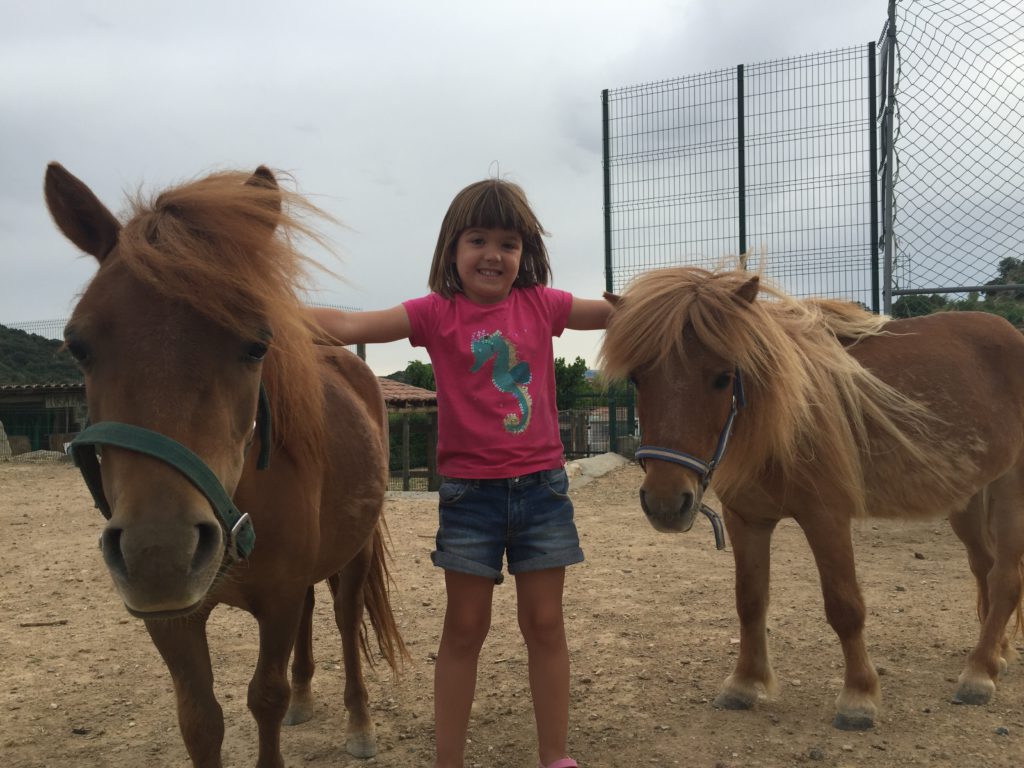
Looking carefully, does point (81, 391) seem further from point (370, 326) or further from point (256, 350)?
point (256, 350)

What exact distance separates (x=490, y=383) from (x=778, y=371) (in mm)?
1025

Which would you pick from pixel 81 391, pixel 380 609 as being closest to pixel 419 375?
pixel 81 391

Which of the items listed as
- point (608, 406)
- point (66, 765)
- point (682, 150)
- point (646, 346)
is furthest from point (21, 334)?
point (646, 346)

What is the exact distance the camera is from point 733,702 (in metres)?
3.15

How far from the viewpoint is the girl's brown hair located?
234 centimetres

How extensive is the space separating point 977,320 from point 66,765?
4.45 metres

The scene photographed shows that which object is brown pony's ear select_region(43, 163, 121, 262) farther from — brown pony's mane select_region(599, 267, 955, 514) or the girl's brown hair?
brown pony's mane select_region(599, 267, 955, 514)

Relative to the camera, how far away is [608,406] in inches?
494

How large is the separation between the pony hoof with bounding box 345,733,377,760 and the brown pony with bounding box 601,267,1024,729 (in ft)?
4.72

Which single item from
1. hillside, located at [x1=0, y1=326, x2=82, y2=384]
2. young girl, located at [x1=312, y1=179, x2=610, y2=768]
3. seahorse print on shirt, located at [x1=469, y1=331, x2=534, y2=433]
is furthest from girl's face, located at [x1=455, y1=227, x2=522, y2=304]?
hillside, located at [x1=0, y1=326, x2=82, y2=384]

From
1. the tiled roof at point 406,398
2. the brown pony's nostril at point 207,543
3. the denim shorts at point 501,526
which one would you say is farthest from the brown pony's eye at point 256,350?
the tiled roof at point 406,398

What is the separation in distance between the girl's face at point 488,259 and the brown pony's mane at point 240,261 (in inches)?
19.2

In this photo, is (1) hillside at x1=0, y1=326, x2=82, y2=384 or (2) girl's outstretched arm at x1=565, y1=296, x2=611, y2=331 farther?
(1) hillside at x1=0, y1=326, x2=82, y2=384

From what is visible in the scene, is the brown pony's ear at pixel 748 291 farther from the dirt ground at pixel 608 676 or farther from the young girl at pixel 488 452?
the dirt ground at pixel 608 676
